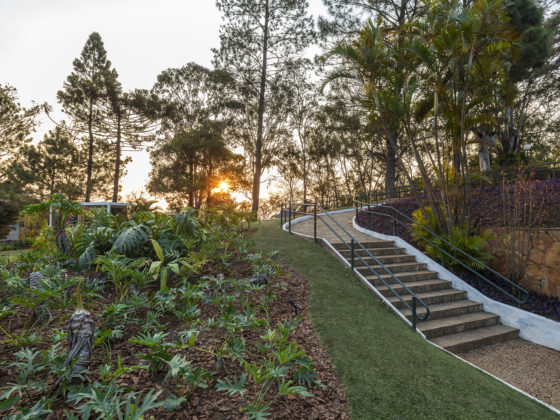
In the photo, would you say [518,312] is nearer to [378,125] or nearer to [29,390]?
[378,125]

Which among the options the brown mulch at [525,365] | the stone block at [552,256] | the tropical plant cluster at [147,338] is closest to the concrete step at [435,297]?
the brown mulch at [525,365]

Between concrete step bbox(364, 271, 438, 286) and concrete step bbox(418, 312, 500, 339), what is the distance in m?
1.01

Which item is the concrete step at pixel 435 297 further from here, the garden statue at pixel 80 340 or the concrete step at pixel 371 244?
the garden statue at pixel 80 340

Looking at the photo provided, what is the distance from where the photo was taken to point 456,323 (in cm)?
463

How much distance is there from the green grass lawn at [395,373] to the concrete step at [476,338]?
0.58 metres

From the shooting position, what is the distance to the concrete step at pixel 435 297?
198 inches

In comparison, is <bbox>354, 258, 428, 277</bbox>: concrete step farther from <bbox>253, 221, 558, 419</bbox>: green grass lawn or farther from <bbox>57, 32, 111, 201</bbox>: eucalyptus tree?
<bbox>57, 32, 111, 201</bbox>: eucalyptus tree

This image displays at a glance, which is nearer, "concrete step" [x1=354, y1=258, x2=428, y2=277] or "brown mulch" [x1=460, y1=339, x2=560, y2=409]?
"brown mulch" [x1=460, y1=339, x2=560, y2=409]

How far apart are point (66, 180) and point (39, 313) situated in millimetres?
29236

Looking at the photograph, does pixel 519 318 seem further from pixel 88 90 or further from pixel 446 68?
pixel 88 90

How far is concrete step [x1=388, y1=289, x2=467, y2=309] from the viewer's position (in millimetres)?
5020

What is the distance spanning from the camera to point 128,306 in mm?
3000

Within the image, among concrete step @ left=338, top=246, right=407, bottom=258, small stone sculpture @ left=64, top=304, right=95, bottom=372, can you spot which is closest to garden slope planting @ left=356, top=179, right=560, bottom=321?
concrete step @ left=338, top=246, right=407, bottom=258

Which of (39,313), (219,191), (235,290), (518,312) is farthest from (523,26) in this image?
(219,191)
